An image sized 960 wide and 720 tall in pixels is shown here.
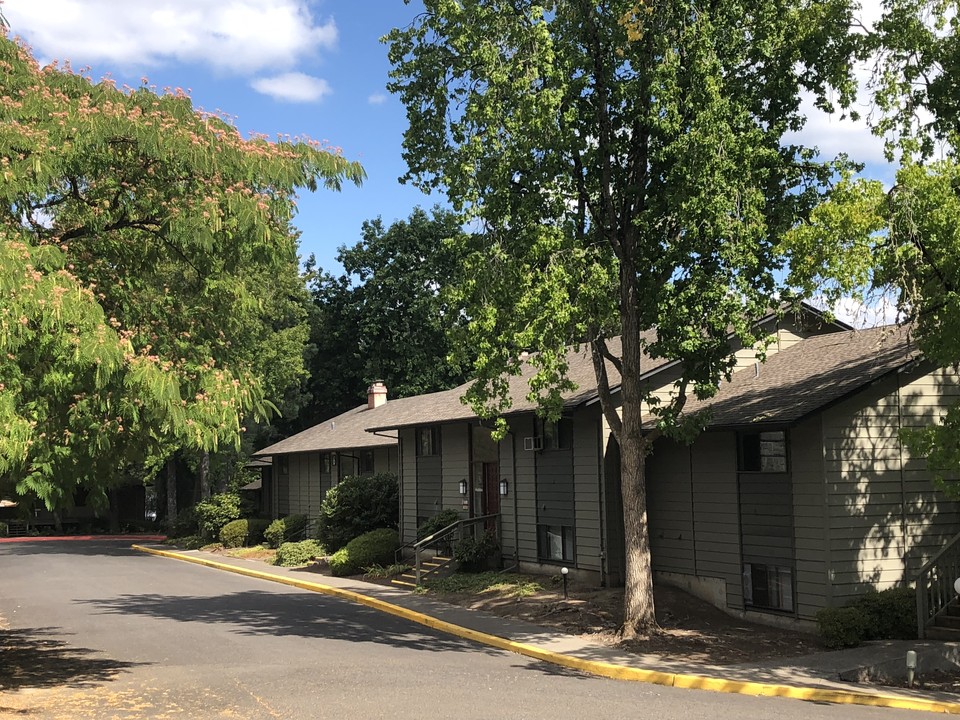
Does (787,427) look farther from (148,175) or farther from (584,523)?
(148,175)

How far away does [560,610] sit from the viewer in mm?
A: 19359

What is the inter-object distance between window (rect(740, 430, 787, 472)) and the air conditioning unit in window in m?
6.62

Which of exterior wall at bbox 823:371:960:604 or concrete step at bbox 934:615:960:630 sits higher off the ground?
exterior wall at bbox 823:371:960:604

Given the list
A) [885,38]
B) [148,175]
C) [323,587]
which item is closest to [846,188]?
[885,38]

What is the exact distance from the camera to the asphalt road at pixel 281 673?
37.4 ft

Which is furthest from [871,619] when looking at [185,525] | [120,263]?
[185,525]

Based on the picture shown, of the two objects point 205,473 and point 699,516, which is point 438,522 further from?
point 205,473

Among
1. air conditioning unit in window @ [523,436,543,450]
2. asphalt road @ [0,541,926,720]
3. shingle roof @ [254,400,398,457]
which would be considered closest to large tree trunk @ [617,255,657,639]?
asphalt road @ [0,541,926,720]

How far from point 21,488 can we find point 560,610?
39.3 feet

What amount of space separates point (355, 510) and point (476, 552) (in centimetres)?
827

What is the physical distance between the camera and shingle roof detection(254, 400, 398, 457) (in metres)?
36.2

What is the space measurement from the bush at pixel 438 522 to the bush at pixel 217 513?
17.5m

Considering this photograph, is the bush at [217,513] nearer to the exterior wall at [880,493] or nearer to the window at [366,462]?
the window at [366,462]

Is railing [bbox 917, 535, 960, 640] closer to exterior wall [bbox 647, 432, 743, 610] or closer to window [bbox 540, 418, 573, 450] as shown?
exterior wall [bbox 647, 432, 743, 610]
